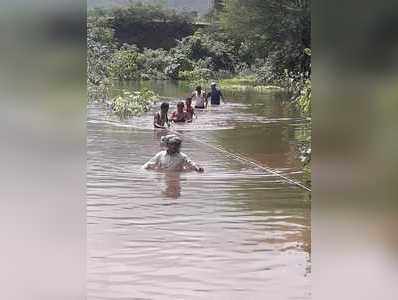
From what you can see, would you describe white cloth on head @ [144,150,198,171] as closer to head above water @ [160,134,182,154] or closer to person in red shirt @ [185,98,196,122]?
head above water @ [160,134,182,154]

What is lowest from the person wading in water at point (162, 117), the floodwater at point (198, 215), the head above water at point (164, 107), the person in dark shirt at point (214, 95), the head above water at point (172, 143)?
the floodwater at point (198, 215)

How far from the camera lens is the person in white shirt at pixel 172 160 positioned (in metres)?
4.32

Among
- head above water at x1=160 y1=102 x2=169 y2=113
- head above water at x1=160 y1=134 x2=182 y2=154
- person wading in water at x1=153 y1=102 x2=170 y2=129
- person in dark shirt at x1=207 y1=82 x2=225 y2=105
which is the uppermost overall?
person in dark shirt at x1=207 y1=82 x2=225 y2=105

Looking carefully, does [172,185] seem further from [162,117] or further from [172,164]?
[162,117]

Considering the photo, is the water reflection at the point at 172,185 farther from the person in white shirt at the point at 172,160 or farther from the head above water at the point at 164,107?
the head above water at the point at 164,107

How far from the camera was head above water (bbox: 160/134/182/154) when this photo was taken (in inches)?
171

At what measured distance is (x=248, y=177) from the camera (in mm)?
4285

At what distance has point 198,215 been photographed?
13.9ft

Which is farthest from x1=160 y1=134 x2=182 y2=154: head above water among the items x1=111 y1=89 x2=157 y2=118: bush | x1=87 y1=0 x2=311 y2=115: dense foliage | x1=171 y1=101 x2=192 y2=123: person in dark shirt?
x1=87 y1=0 x2=311 y2=115: dense foliage

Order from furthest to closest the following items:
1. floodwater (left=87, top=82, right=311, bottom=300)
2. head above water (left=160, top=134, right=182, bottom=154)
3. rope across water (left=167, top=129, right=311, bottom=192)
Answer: head above water (left=160, top=134, right=182, bottom=154) → rope across water (left=167, top=129, right=311, bottom=192) → floodwater (left=87, top=82, right=311, bottom=300)


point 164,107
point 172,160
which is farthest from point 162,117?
point 172,160

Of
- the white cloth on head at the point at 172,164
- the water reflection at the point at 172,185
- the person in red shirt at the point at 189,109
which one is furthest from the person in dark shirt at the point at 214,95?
the water reflection at the point at 172,185
